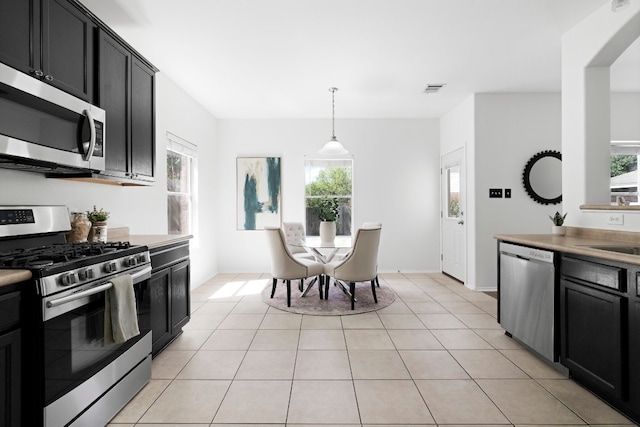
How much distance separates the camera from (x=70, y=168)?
217 cm

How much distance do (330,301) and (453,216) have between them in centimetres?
269

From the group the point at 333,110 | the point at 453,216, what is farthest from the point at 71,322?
the point at 453,216

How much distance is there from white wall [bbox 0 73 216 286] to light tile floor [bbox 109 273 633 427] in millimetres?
1271

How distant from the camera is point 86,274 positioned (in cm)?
170

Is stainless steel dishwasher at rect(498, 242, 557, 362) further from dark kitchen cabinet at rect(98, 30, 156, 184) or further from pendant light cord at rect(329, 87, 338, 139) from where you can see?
dark kitchen cabinet at rect(98, 30, 156, 184)

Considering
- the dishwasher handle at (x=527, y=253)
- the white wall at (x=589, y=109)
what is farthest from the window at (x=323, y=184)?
the white wall at (x=589, y=109)

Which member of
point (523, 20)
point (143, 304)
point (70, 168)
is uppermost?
point (523, 20)

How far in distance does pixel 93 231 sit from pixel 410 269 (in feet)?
16.1

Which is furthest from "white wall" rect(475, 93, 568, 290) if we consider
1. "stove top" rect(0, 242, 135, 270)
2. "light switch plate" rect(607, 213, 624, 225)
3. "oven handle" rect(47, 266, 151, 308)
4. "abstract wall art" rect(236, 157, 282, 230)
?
"stove top" rect(0, 242, 135, 270)

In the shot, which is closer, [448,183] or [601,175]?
[601,175]

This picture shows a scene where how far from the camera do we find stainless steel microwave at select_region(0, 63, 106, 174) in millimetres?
1674

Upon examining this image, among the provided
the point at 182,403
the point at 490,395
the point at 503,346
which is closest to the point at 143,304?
the point at 182,403

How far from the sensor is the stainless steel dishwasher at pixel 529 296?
Result: 8.02ft

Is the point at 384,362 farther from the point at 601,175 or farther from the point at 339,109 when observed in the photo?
the point at 339,109
